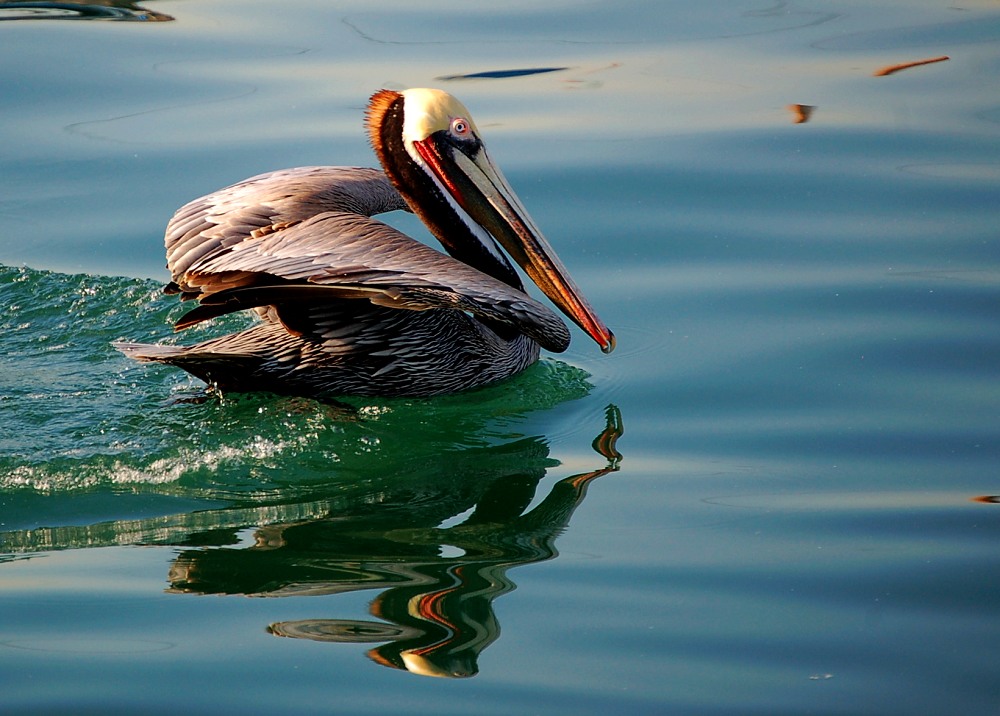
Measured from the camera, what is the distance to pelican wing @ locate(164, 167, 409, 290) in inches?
187

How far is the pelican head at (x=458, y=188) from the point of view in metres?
5.17

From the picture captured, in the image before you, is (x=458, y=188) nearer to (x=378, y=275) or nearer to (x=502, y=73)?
(x=378, y=275)

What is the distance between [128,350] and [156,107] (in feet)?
11.3

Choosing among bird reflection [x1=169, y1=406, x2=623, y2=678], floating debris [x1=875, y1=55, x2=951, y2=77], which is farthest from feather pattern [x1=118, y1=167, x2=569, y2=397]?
floating debris [x1=875, y1=55, x2=951, y2=77]

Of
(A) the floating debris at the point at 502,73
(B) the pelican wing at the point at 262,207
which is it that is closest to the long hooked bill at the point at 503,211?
(B) the pelican wing at the point at 262,207

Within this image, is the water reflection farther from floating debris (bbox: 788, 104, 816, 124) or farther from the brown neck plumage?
the brown neck plumage

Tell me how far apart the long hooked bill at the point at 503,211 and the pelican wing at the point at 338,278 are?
0.28 m

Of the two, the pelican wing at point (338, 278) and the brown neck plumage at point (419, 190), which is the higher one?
the brown neck plumage at point (419, 190)

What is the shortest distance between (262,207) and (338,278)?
0.86 meters

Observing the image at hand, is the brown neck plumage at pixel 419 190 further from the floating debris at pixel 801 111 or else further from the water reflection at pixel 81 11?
the water reflection at pixel 81 11

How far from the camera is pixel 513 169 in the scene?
6.97 meters

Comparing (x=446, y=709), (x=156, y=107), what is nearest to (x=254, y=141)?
(x=156, y=107)

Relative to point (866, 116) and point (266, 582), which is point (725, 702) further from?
point (866, 116)

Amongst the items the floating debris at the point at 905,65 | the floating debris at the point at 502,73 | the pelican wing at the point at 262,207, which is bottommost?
the pelican wing at the point at 262,207
